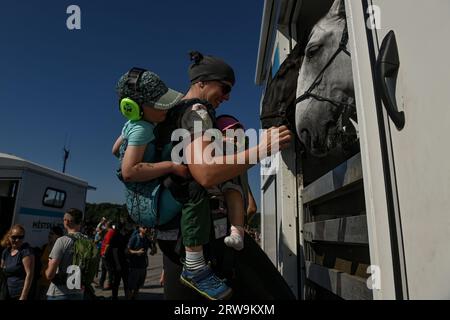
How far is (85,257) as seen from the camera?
15.7 ft

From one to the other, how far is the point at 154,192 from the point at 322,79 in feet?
3.91

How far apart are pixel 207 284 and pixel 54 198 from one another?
367 inches

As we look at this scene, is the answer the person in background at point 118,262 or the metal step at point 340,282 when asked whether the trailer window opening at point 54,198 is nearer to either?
the person in background at point 118,262

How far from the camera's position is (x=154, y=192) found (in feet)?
4.71

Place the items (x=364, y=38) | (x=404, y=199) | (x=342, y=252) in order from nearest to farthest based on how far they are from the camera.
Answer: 1. (x=404, y=199)
2. (x=364, y=38)
3. (x=342, y=252)

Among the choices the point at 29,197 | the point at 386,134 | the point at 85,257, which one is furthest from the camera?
A: the point at 29,197

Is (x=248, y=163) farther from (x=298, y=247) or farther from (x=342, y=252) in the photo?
(x=298, y=247)

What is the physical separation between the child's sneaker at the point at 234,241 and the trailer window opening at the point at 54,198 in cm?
864

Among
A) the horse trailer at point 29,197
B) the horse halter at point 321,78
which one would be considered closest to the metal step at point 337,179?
the horse halter at point 321,78

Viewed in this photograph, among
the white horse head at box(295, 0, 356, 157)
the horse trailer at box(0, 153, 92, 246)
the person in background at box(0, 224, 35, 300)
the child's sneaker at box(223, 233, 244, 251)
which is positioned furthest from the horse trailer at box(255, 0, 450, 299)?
the horse trailer at box(0, 153, 92, 246)

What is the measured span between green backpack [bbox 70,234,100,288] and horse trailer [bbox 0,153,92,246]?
3.83 metres

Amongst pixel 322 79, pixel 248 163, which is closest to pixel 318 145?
pixel 322 79

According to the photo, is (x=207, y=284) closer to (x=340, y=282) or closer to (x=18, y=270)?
(x=340, y=282)

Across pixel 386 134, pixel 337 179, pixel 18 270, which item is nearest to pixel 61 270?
pixel 18 270
